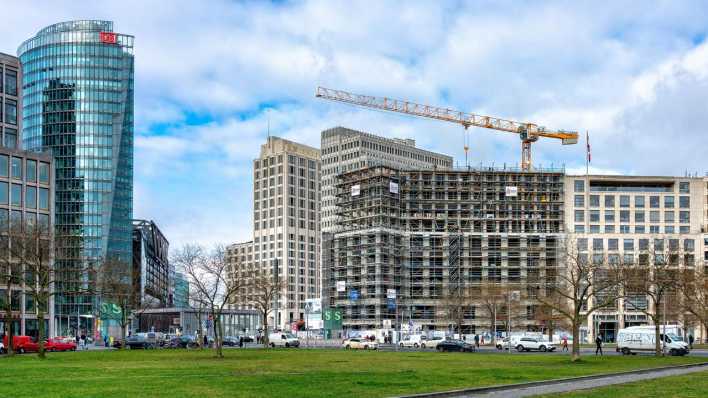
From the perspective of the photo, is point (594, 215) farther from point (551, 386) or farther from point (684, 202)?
point (551, 386)

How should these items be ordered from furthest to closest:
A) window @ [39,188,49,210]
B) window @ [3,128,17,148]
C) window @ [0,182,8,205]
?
window @ [3,128,17,148] → window @ [39,188,49,210] → window @ [0,182,8,205]

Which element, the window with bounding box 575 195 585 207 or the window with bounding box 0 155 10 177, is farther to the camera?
the window with bounding box 575 195 585 207

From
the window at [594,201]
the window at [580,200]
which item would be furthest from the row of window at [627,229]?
the window at [580,200]

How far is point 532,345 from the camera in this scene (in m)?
98.4

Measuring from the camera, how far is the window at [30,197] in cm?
12262

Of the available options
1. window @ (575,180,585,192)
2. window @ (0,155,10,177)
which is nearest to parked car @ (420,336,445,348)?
window @ (0,155,10,177)

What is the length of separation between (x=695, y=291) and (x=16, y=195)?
91.0 m

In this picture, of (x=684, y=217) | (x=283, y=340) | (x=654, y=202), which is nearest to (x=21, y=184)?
(x=283, y=340)

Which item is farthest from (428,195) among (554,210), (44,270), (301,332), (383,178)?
(44,270)

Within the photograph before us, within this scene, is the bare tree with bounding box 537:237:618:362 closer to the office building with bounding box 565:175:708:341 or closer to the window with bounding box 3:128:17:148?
the office building with bounding box 565:175:708:341

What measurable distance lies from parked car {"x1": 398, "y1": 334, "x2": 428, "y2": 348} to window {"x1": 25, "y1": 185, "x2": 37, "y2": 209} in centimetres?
5529

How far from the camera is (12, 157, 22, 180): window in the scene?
121 metres

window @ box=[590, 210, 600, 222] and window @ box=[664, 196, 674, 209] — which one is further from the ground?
window @ box=[664, 196, 674, 209]

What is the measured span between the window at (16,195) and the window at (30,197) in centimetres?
106
